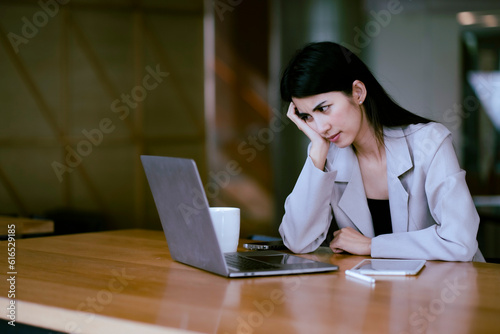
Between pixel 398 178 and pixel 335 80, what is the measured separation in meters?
0.30

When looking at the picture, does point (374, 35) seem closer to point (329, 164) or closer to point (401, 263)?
point (329, 164)

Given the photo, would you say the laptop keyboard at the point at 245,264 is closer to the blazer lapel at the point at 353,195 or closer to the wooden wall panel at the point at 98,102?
the blazer lapel at the point at 353,195

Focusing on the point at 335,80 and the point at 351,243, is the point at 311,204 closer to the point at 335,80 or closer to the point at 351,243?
the point at 351,243

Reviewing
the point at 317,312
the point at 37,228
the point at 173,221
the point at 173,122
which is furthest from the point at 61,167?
the point at 317,312

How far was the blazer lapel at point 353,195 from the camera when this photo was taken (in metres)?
1.63

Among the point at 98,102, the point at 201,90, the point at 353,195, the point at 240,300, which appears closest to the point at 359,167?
the point at 353,195

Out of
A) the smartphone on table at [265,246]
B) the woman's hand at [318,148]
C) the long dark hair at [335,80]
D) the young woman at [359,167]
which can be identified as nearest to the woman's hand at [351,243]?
the young woman at [359,167]

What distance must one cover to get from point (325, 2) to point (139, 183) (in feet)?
6.66

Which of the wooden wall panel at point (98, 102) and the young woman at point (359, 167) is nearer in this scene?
the young woman at point (359, 167)

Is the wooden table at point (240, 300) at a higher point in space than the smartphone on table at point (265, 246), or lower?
higher

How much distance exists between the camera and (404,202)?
1.59m

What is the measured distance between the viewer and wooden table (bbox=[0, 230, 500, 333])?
786 millimetres

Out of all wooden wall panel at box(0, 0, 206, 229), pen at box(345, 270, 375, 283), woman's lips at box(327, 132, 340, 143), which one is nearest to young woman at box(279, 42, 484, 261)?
woman's lips at box(327, 132, 340, 143)

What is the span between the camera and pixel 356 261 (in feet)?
4.19
